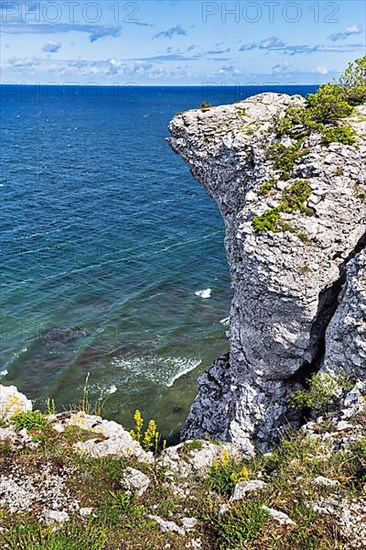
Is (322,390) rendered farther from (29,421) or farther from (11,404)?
(11,404)

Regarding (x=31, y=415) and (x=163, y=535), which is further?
(x=31, y=415)

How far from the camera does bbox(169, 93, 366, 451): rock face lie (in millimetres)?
18000

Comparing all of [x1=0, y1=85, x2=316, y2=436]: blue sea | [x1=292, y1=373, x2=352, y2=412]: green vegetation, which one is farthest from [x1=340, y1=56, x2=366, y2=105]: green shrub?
[x1=0, y1=85, x2=316, y2=436]: blue sea

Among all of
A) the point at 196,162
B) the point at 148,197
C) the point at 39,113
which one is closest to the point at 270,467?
the point at 196,162

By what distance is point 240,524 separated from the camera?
11.1m

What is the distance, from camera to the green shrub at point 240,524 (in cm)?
1082

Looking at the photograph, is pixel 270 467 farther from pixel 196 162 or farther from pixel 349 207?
pixel 196 162

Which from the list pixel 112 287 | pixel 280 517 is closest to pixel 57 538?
pixel 280 517

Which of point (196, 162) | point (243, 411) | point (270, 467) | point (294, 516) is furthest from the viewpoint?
point (196, 162)

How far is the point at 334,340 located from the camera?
18250 millimetres

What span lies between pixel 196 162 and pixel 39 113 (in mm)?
188234

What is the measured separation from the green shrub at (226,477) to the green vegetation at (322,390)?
5.38 metres

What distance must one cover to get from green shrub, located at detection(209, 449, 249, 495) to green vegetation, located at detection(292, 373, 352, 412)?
5.38 meters

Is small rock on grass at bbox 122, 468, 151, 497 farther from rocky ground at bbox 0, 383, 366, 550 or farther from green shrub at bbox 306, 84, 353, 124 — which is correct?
green shrub at bbox 306, 84, 353, 124
